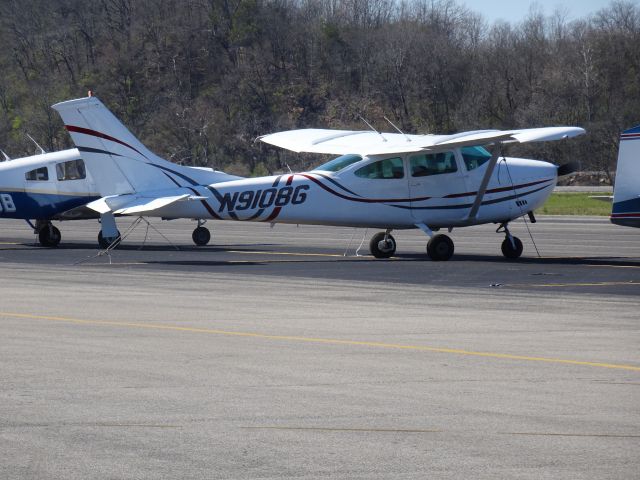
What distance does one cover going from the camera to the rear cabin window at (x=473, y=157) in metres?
23.0

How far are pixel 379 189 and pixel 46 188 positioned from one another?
8.54 meters

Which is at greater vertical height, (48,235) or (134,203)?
(134,203)

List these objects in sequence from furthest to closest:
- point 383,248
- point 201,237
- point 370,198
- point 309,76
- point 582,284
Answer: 1. point 309,76
2. point 201,237
3. point 383,248
4. point 370,198
5. point 582,284

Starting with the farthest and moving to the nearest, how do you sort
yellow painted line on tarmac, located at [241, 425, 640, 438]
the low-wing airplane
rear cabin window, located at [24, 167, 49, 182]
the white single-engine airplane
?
1. rear cabin window, located at [24, 167, 49, 182]
2. the low-wing airplane
3. the white single-engine airplane
4. yellow painted line on tarmac, located at [241, 425, 640, 438]

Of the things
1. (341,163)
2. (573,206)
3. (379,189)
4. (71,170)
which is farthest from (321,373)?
(573,206)

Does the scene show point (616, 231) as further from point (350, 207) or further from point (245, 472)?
point (245, 472)

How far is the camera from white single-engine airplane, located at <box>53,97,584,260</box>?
22156 millimetres

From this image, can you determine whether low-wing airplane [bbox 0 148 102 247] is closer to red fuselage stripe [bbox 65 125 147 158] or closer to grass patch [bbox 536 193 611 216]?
red fuselage stripe [bbox 65 125 147 158]

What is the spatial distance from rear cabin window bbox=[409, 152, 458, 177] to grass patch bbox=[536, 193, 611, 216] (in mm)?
18476

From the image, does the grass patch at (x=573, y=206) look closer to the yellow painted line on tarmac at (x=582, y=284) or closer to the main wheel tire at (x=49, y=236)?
the main wheel tire at (x=49, y=236)

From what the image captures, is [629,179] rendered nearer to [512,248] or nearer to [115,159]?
[512,248]

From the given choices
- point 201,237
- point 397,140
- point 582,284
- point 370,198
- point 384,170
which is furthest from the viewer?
point 201,237

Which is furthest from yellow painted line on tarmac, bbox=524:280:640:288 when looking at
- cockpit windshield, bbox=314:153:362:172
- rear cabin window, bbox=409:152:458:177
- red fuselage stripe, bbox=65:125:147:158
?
red fuselage stripe, bbox=65:125:147:158

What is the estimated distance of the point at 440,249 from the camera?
22.4 metres
